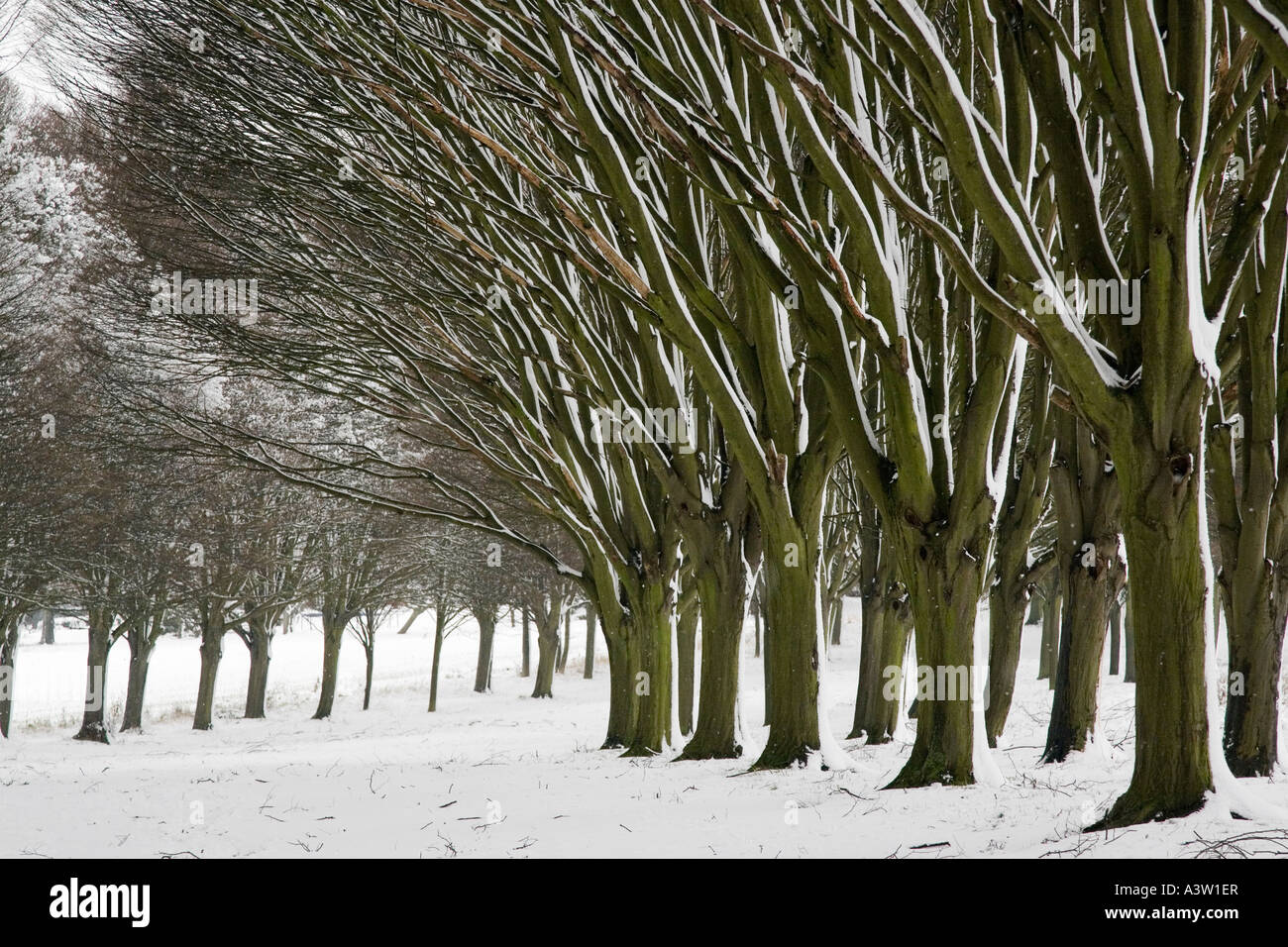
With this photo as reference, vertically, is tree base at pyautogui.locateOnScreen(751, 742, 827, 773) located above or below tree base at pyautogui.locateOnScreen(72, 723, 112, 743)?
above

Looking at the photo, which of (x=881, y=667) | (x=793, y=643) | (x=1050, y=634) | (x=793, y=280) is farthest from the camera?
(x=1050, y=634)

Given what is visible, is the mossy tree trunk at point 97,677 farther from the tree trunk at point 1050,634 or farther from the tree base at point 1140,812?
the tree trunk at point 1050,634

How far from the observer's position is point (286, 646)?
155ft

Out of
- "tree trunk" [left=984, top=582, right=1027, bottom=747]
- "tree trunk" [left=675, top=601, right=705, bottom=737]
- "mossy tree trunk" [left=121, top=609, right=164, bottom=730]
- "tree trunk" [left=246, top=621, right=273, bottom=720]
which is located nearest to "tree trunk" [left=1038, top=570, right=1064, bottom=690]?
"tree trunk" [left=675, top=601, right=705, bottom=737]

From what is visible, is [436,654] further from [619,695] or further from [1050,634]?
[1050,634]

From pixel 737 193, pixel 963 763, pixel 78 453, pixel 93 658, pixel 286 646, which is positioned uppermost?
pixel 737 193

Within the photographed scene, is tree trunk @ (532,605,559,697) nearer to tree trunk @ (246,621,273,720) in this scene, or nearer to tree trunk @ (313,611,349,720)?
tree trunk @ (313,611,349,720)

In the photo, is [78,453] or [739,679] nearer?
[739,679]

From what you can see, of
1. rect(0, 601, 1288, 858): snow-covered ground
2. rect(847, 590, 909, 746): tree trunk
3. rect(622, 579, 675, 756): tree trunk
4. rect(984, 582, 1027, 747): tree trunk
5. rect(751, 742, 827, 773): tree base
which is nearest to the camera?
rect(0, 601, 1288, 858): snow-covered ground

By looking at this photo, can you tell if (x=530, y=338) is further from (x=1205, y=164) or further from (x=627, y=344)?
(x=1205, y=164)

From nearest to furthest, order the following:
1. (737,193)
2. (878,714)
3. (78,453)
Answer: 1. (737,193)
2. (878,714)
3. (78,453)

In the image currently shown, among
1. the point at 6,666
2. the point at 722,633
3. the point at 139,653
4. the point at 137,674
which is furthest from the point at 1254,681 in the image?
the point at 137,674

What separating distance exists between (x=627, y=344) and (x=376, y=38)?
343cm

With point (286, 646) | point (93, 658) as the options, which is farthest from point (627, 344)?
point (286, 646)
